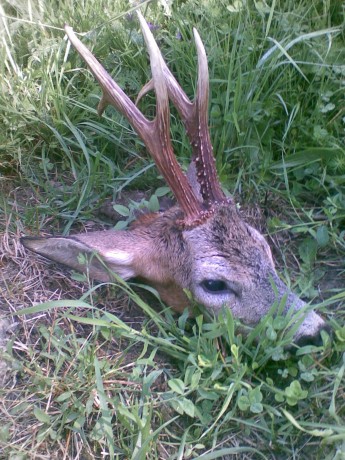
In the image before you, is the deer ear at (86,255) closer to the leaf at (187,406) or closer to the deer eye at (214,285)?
the deer eye at (214,285)

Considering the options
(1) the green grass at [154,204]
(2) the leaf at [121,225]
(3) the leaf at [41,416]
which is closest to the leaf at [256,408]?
(1) the green grass at [154,204]

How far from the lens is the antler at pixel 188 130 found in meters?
3.48

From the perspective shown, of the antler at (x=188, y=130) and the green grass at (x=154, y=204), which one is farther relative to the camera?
the antler at (x=188, y=130)

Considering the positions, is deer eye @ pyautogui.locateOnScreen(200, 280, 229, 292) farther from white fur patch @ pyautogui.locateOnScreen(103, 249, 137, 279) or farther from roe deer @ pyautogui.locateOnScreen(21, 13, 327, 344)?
white fur patch @ pyautogui.locateOnScreen(103, 249, 137, 279)

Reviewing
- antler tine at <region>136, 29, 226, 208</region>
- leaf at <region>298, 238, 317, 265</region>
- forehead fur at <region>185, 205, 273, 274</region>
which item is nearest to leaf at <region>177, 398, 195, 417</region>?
forehead fur at <region>185, 205, 273, 274</region>

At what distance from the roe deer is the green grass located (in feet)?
0.46

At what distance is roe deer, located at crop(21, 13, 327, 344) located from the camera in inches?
135

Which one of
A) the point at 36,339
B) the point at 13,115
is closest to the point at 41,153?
the point at 13,115

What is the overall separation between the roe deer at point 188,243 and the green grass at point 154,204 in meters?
0.14

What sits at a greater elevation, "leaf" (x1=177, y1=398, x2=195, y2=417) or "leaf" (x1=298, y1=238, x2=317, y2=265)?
"leaf" (x1=177, y1=398, x2=195, y2=417)

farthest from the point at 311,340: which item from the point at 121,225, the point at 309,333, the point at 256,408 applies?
the point at 121,225

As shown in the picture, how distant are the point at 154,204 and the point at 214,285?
2.69 ft

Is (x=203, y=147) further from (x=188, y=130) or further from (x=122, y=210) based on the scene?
(x=122, y=210)

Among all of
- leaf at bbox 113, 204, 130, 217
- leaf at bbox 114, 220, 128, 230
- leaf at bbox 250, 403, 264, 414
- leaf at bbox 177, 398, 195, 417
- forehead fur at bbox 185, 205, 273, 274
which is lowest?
leaf at bbox 250, 403, 264, 414
